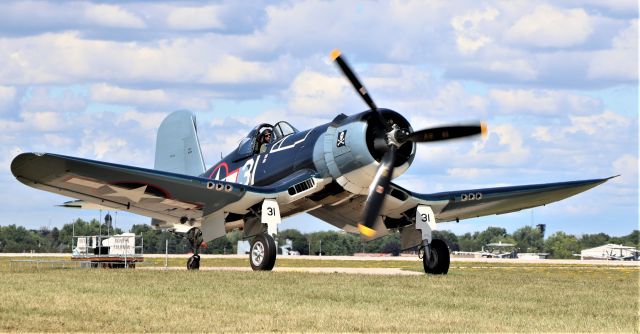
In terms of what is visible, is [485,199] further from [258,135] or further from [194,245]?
[194,245]

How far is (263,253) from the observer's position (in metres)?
24.6

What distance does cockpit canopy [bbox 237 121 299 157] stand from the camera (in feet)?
90.0

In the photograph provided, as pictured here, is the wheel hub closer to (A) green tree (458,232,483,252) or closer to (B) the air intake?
(B) the air intake

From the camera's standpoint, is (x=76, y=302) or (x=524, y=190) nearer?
(x=76, y=302)

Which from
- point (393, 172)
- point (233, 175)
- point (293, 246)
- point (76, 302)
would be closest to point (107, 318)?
point (76, 302)

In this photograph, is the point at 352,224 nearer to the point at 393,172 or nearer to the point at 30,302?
the point at 393,172

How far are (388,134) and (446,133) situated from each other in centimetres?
157

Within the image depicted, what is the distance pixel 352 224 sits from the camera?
28719 mm

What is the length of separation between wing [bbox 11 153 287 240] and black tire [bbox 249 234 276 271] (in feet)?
4.16

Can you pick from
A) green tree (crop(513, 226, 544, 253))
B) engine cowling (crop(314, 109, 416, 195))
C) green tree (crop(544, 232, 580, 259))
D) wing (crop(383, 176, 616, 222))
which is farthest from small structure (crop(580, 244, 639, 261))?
engine cowling (crop(314, 109, 416, 195))

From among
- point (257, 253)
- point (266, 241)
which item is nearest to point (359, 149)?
point (266, 241)

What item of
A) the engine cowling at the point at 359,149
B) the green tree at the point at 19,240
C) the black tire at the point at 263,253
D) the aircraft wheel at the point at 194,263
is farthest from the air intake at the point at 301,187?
the green tree at the point at 19,240

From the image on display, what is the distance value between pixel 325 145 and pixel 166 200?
5.14m

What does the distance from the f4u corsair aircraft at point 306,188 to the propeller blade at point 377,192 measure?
0.03m
